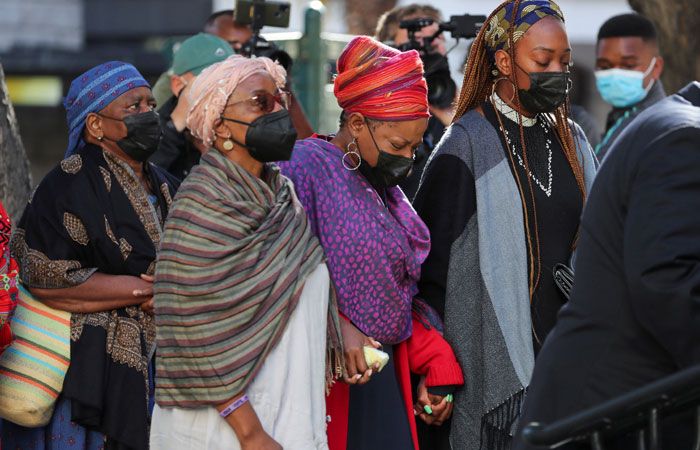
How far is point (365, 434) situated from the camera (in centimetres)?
404

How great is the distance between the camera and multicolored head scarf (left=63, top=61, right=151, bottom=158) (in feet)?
15.1

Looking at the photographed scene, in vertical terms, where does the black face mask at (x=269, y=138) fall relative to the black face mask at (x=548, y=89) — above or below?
below

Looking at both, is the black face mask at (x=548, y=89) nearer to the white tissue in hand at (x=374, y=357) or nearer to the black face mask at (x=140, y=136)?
the white tissue in hand at (x=374, y=357)

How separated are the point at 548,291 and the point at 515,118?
0.61 meters

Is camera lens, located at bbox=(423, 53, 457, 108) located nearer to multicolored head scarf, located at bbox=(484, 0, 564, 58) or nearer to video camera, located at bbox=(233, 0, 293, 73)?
video camera, located at bbox=(233, 0, 293, 73)

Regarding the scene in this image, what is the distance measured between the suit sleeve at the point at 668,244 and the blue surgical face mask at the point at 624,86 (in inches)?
156

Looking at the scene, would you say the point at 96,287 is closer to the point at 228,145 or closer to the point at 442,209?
the point at 228,145

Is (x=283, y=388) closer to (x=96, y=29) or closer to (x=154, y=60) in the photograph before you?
(x=154, y=60)

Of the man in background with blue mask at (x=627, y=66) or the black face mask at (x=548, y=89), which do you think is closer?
the black face mask at (x=548, y=89)

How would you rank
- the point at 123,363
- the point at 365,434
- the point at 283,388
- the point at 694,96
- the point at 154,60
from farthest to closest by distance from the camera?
the point at 154,60 → the point at 123,363 → the point at 365,434 → the point at 283,388 → the point at 694,96

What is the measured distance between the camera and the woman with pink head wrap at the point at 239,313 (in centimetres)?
352

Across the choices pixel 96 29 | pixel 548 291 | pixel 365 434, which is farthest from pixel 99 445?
pixel 96 29

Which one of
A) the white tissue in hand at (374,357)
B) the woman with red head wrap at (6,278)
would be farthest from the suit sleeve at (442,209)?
the woman with red head wrap at (6,278)

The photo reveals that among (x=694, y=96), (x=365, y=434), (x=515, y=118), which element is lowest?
(x=365, y=434)
